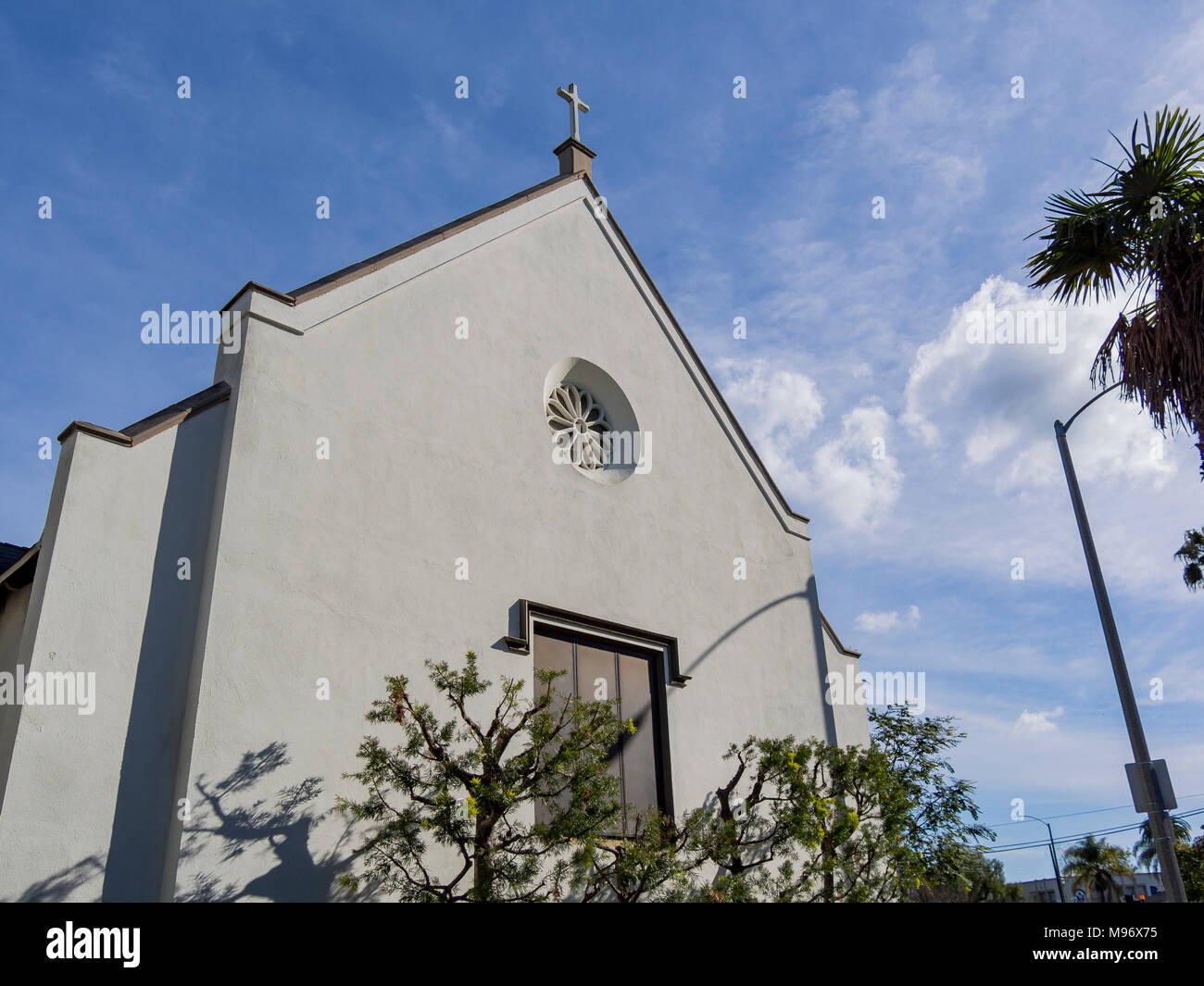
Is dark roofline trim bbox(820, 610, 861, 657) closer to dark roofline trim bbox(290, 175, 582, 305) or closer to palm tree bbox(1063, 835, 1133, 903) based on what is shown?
dark roofline trim bbox(290, 175, 582, 305)

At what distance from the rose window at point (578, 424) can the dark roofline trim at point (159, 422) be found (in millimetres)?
4400

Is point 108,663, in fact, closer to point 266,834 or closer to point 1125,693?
point 266,834

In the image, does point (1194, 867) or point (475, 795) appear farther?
point (1194, 867)

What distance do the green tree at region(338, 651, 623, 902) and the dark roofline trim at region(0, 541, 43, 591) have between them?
3481 millimetres

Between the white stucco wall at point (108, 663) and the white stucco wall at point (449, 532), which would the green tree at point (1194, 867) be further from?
the white stucco wall at point (108, 663)

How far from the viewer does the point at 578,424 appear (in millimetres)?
12672

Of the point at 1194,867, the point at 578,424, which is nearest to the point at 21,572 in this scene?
the point at 578,424

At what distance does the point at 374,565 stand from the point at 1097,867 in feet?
228

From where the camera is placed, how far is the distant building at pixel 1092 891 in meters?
63.3

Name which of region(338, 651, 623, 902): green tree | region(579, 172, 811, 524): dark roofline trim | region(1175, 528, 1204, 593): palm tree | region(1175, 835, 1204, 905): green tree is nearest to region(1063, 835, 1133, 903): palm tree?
region(1175, 835, 1204, 905): green tree

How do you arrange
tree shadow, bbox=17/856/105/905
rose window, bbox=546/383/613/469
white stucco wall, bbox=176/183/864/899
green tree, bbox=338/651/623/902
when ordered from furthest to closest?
rose window, bbox=546/383/613/469
white stucco wall, bbox=176/183/864/899
green tree, bbox=338/651/623/902
tree shadow, bbox=17/856/105/905

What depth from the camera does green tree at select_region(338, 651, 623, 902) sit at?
739cm

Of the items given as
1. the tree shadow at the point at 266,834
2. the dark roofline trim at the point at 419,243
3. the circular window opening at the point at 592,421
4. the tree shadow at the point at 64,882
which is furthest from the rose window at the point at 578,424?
the tree shadow at the point at 64,882
